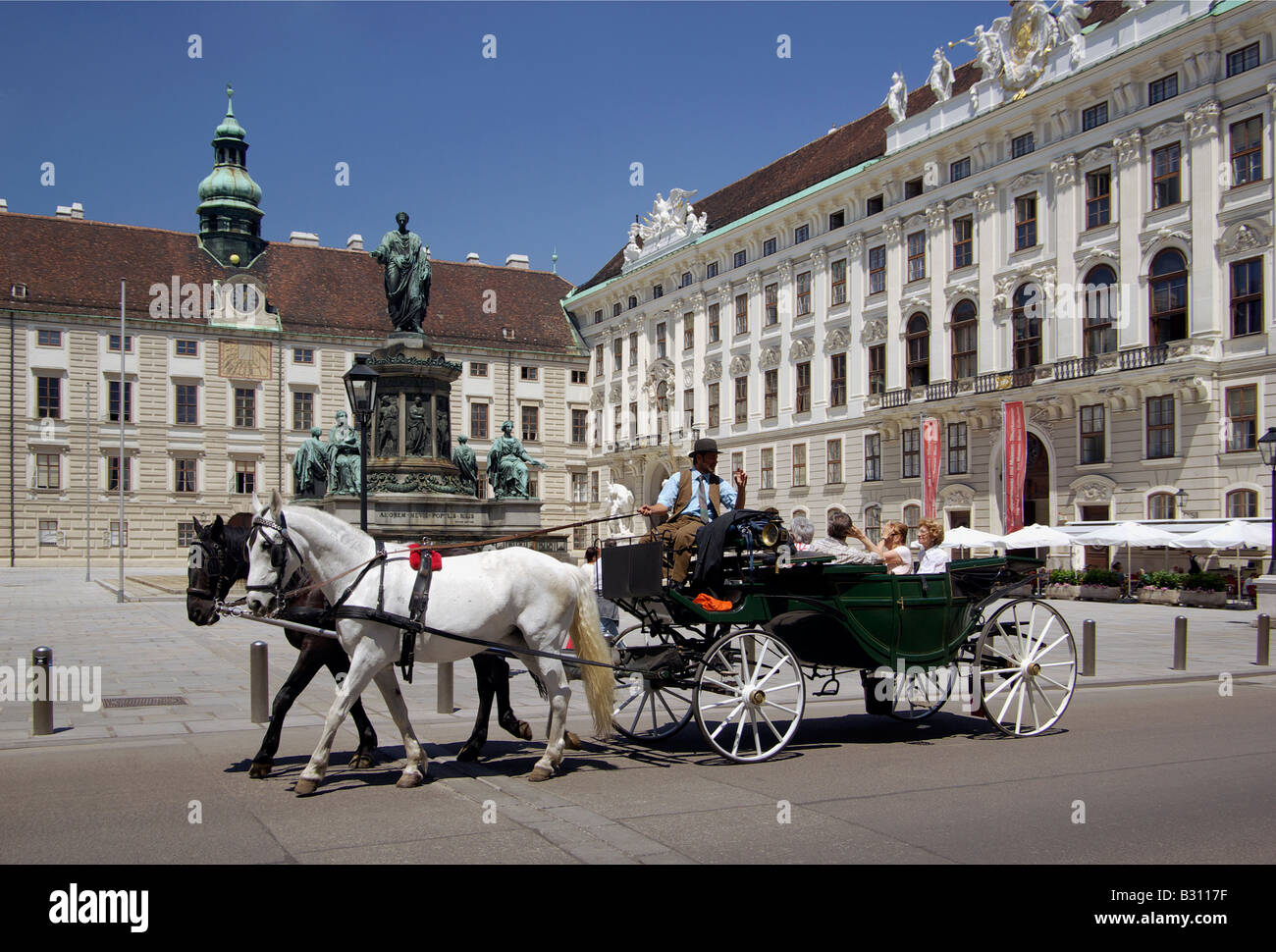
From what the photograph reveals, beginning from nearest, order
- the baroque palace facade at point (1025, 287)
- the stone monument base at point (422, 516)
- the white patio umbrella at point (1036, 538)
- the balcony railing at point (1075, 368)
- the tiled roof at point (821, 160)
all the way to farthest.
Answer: the stone monument base at point (422, 516), the white patio umbrella at point (1036, 538), the baroque palace facade at point (1025, 287), the balcony railing at point (1075, 368), the tiled roof at point (821, 160)

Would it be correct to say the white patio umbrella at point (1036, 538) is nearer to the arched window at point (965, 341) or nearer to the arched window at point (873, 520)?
the arched window at point (965, 341)

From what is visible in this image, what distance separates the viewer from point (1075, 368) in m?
37.3

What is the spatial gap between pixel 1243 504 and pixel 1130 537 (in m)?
4.96

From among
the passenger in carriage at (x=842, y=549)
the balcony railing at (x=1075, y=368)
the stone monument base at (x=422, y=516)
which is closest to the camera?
the passenger in carriage at (x=842, y=549)

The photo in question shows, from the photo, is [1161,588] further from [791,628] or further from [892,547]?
[791,628]

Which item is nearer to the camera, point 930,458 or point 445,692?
point 445,692

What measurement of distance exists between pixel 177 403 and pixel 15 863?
2328 inches

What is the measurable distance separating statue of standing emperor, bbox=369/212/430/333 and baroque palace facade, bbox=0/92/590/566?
2746 cm

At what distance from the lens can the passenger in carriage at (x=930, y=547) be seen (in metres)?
11.1

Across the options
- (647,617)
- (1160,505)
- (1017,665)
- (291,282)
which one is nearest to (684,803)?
(647,617)

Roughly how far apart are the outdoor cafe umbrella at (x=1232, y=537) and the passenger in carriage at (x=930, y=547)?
20.5 meters

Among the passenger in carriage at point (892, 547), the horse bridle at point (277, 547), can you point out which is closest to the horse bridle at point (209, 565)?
the horse bridle at point (277, 547)

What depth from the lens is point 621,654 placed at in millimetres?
9203

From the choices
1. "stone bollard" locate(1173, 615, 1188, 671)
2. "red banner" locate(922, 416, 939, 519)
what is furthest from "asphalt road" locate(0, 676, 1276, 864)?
"red banner" locate(922, 416, 939, 519)
